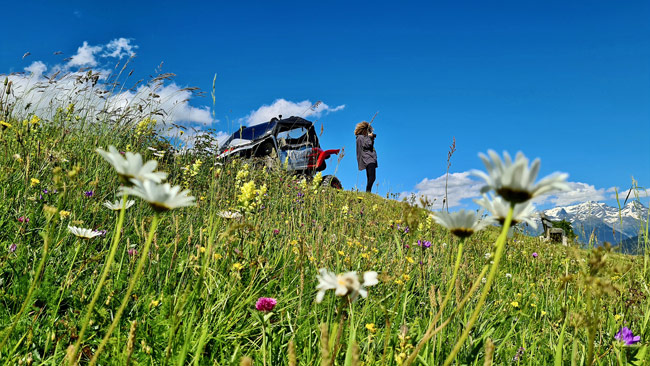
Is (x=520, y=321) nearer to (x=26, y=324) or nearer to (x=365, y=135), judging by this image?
(x=26, y=324)

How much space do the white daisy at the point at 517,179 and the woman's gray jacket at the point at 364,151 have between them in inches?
423

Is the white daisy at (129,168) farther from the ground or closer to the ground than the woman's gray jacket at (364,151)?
closer to the ground

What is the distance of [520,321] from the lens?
2293 millimetres

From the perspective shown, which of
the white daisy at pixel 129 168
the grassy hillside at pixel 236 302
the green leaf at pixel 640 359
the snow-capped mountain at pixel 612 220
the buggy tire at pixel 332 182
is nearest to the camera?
the white daisy at pixel 129 168

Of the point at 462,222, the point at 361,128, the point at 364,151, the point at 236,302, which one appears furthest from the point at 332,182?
the point at 462,222

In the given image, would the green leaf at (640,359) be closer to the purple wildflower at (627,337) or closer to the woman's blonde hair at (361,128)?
the purple wildflower at (627,337)

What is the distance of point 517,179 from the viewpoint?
23.1 inches

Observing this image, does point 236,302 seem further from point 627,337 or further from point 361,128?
point 361,128

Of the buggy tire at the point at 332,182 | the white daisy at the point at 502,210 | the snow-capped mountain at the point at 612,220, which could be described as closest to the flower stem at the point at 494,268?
the white daisy at the point at 502,210

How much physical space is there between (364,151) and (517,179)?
10.9m

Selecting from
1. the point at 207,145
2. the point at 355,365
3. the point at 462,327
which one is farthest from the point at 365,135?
the point at 355,365

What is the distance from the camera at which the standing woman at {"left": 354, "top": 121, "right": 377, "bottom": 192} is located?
11.3 meters

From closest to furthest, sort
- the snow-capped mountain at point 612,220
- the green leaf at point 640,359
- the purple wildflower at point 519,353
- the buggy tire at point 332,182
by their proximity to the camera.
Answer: the green leaf at point 640,359
the purple wildflower at point 519,353
the snow-capped mountain at point 612,220
the buggy tire at point 332,182

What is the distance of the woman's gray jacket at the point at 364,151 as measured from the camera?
445 inches
